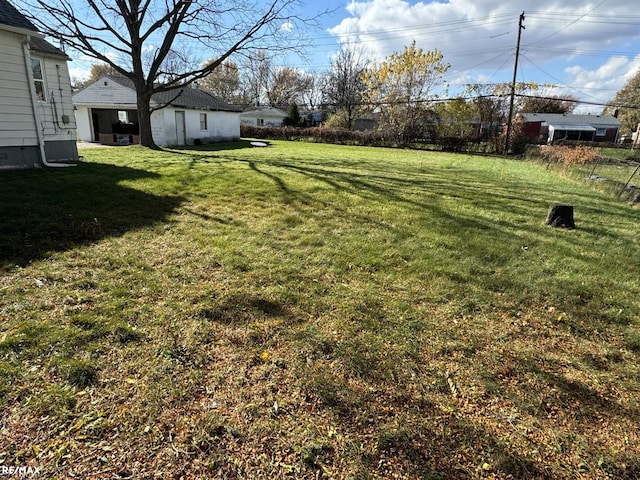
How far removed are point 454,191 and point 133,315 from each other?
7882 mm

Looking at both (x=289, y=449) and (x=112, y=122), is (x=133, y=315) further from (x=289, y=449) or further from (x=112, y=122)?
(x=112, y=122)

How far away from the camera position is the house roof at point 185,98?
2008cm

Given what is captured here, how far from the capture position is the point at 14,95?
8.42m

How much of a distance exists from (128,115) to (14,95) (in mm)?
14558

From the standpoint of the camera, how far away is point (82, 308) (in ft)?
9.93

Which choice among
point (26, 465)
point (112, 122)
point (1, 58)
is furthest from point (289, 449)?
point (112, 122)

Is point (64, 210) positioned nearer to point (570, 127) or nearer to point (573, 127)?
point (570, 127)

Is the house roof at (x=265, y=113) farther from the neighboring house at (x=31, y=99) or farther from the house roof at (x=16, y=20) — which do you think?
the house roof at (x=16, y=20)

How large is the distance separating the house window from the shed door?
1053 centimetres

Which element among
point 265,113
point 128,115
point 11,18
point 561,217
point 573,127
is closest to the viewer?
point 561,217

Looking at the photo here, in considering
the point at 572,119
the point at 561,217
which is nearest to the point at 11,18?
the point at 561,217

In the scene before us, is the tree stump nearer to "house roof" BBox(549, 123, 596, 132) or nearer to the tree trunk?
the tree trunk

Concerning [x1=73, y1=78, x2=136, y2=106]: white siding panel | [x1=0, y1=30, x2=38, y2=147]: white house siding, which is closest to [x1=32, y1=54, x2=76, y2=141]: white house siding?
[x1=0, y1=30, x2=38, y2=147]: white house siding

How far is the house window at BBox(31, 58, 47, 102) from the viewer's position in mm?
9703
